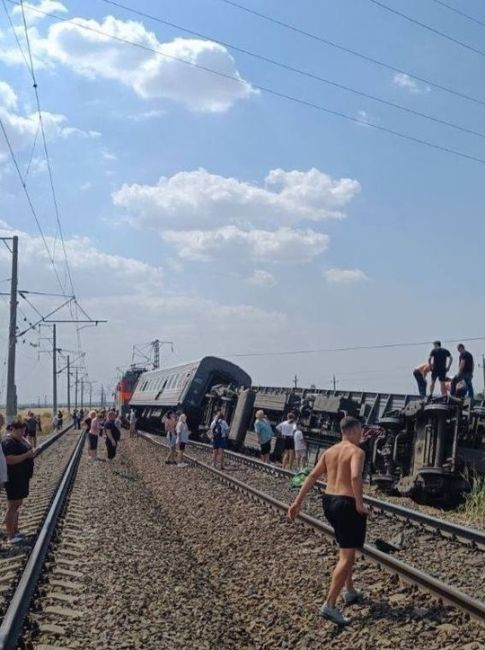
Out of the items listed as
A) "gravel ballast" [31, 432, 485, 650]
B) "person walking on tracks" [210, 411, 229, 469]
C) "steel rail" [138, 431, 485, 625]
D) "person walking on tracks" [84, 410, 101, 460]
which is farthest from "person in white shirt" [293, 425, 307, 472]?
"steel rail" [138, 431, 485, 625]

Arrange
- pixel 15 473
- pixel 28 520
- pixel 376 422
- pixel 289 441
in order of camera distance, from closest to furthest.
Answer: pixel 15 473, pixel 28 520, pixel 376 422, pixel 289 441

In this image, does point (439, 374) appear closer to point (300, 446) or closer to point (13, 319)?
point (300, 446)

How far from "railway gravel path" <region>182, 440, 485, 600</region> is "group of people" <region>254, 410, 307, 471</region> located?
582 cm

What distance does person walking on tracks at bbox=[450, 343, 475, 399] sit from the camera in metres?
15.3

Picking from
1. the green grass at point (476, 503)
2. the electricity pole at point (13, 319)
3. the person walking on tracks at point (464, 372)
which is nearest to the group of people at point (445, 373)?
the person walking on tracks at point (464, 372)

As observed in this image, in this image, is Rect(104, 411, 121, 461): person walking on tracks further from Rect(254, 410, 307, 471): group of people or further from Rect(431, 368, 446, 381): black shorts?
Rect(431, 368, 446, 381): black shorts

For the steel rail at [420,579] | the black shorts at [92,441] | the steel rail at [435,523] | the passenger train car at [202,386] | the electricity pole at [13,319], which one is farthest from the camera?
the passenger train car at [202,386]

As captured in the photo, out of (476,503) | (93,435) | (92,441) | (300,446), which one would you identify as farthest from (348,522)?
(92,441)

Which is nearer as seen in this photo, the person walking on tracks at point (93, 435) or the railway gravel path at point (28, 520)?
the railway gravel path at point (28, 520)

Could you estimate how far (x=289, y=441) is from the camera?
63.2ft

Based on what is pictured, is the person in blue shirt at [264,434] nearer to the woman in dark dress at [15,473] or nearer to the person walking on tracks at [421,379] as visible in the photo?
the person walking on tracks at [421,379]

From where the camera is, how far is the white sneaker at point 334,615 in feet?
20.1

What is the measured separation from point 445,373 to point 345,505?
1047cm

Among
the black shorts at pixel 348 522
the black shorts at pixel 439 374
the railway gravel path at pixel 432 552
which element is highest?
the black shorts at pixel 439 374
